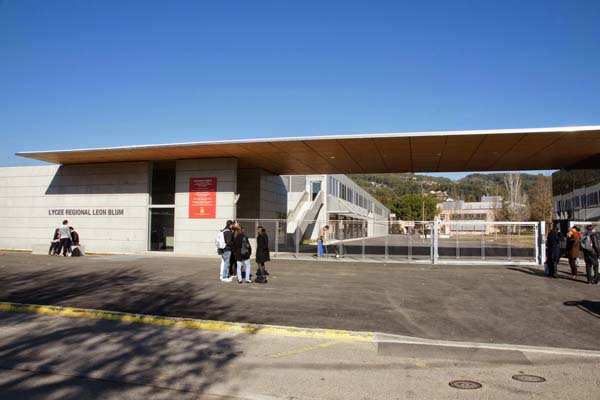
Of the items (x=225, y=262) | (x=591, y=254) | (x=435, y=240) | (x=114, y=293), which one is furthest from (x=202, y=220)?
(x=591, y=254)

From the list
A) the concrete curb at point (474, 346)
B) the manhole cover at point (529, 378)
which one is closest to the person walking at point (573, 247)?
the concrete curb at point (474, 346)

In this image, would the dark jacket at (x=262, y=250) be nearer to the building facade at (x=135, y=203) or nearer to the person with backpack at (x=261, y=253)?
the person with backpack at (x=261, y=253)

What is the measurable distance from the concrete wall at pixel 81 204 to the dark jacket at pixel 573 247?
19966 mm

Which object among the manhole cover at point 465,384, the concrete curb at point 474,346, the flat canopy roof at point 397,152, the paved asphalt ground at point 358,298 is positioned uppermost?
the flat canopy roof at point 397,152

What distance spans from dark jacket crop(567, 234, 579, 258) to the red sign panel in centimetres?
1586

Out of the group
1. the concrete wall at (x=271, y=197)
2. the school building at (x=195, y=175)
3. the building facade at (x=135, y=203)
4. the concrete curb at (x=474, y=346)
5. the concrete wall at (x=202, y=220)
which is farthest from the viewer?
the concrete wall at (x=271, y=197)

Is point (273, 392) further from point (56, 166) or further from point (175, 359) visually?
point (56, 166)

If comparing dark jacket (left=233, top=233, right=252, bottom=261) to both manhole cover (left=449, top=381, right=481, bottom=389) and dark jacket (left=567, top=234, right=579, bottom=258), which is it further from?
dark jacket (left=567, top=234, right=579, bottom=258)

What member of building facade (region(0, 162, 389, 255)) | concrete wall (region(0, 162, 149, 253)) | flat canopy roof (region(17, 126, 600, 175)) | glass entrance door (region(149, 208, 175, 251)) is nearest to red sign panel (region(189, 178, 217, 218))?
building facade (region(0, 162, 389, 255))

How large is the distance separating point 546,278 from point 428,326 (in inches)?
361

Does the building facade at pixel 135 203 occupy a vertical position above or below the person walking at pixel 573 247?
above

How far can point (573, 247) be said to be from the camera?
1510 centimetres

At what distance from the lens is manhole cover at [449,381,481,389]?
524cm

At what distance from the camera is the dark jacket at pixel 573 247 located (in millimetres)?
15078
